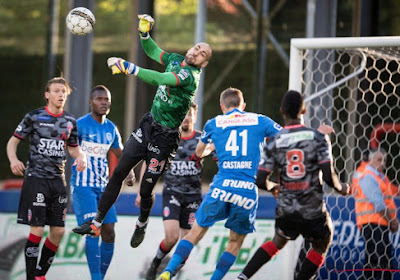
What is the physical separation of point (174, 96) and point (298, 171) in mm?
1452

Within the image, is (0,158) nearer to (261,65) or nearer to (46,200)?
(261,65)

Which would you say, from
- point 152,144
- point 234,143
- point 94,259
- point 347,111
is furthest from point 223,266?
point 347,111

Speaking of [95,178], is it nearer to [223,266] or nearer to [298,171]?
[223,266]

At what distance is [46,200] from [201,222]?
1.58m

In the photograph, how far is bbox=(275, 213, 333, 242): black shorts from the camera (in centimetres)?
672

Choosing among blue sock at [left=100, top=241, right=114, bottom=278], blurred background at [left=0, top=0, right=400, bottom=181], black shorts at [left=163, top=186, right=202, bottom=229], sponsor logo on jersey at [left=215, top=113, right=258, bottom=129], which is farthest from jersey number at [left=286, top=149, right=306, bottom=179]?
blurred background at [left=0, top=0, right=400, bottom=181]

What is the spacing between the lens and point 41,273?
8156mm

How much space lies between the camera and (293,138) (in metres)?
6.63

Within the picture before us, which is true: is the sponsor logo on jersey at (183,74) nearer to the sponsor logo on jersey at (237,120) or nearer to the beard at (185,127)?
the sponsor logo on jersey at (237,120)

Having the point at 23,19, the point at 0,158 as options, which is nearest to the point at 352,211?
the point at 0,158

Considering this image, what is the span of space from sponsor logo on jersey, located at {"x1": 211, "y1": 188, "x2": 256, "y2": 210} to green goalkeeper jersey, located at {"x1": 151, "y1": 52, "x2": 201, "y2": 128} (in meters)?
0.74

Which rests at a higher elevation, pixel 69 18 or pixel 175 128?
pixel 69 18

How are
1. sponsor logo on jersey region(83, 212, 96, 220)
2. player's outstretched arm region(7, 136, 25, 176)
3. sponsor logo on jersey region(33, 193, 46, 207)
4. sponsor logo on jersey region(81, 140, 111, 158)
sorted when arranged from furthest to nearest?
sponsor logo on jersey region(81, 140, 111, 158) < sponsor logo on jersey region(83, 212, 96, 220) < sponsor logo on jersey region(33, 193, 46, 207) < player's outstretched arm region(7, 136, 25, 176)

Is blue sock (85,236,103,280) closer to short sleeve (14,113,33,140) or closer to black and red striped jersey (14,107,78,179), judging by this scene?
black and red striped jersey (14,107,78,179)
